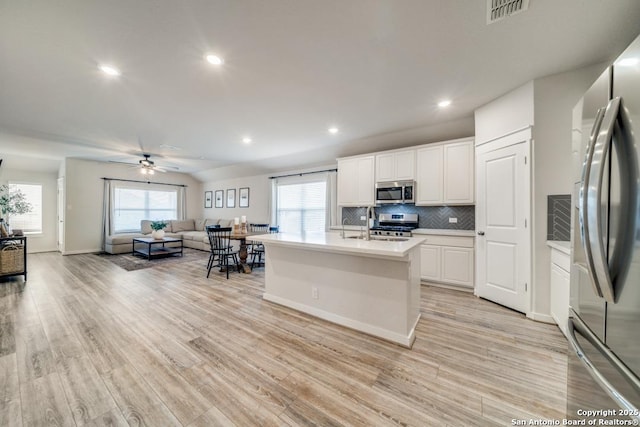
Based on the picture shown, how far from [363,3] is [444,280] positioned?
144 inches

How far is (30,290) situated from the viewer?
11.6ft

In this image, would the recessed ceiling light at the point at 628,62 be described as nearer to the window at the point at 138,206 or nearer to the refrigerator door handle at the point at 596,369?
the refrigerator door handle at the point at 596,369

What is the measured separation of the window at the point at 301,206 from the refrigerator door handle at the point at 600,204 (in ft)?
16.7

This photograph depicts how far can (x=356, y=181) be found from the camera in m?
4.94

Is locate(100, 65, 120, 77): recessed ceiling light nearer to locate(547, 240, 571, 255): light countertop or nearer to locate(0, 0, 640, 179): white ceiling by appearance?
locate(0, 0, 640, 179): white ceiling

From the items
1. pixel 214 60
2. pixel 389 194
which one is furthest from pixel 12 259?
pixel 389 194

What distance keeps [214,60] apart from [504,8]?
7.79 feet

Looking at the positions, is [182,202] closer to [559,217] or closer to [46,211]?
[46,211]

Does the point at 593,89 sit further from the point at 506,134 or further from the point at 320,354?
the point at 320,354

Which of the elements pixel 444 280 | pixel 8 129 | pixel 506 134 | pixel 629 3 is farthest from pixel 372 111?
pixel 8 129

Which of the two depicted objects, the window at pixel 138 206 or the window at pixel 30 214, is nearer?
the window at pixel 30 214

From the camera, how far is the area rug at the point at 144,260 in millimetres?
5211

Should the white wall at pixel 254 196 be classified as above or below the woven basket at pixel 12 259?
above

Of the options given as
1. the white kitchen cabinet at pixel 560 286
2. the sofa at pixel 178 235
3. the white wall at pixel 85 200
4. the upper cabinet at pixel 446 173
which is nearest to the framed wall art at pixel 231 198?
the sofa at pixel 178 235
